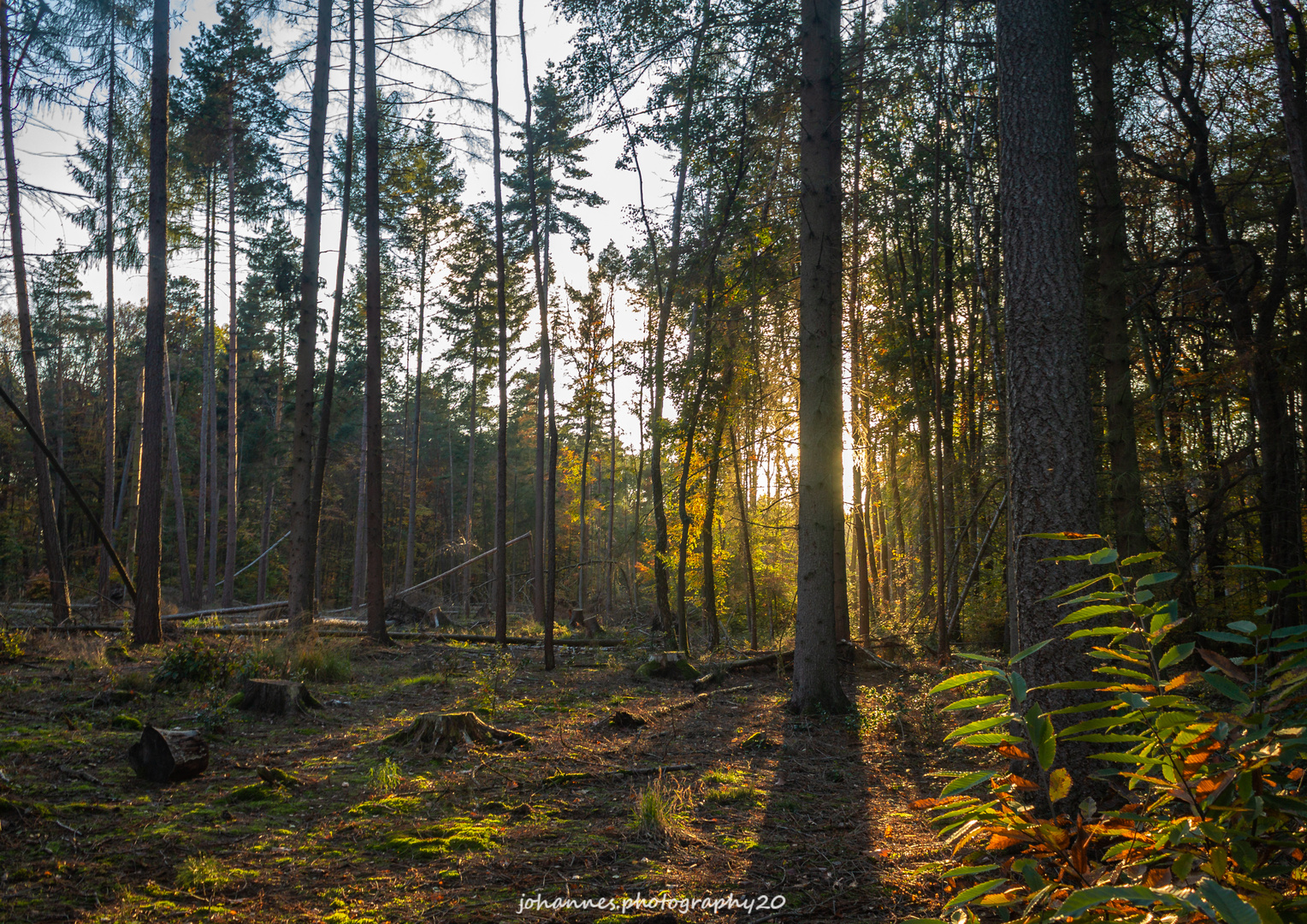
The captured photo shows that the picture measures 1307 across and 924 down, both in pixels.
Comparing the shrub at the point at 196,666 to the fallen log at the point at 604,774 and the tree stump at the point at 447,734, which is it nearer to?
the tree stump at the point at 447,734

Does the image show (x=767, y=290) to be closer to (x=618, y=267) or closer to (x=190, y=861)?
(x=190, y=861)

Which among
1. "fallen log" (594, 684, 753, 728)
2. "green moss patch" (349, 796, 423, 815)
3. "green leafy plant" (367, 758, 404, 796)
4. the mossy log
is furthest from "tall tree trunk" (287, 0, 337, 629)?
"green moss patch" (349, 796, 423, 815)

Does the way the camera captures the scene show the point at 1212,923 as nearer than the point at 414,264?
Yes

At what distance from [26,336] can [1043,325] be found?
50.2 feet

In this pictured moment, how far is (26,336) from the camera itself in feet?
39.1

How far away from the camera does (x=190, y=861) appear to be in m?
3.12

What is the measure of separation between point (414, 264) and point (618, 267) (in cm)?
805

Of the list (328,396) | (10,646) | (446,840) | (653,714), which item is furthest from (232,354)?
(446,840)

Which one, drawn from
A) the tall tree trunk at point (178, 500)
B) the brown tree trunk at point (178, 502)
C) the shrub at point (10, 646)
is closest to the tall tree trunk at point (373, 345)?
the shrub at point (10, 646)

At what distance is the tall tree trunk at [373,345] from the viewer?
→ 37.7 feet

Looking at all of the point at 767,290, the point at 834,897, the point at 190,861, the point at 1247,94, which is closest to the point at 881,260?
the point at 767,290

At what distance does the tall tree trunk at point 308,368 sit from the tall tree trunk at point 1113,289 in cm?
1053

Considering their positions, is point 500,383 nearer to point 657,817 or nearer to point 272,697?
point 272,697

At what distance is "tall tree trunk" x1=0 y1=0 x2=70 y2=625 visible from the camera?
1111cm
